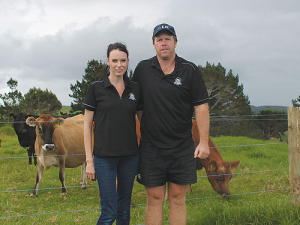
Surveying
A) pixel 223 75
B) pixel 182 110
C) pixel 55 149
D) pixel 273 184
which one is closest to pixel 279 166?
pixel 273 184

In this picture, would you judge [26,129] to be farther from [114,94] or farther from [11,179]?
[114,94]

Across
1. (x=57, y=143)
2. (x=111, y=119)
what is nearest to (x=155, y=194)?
(x=111, y=119)

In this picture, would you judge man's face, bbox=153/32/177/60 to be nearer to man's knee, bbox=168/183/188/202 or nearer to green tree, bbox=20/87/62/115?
man's knee, bbox=168/183/188/202

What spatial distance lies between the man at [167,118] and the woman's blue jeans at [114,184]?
0.20 m

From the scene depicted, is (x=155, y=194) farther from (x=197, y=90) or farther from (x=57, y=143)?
(x=57, y=143)

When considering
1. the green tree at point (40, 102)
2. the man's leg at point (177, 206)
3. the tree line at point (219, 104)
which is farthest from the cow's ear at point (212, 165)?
the green tree at point (40, 102)

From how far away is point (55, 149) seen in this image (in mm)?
6844

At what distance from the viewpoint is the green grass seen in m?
4.18

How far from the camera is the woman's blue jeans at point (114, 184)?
293 centimetres

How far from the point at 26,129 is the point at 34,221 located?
7528mm

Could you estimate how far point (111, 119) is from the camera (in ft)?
9.56

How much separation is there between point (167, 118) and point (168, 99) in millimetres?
188

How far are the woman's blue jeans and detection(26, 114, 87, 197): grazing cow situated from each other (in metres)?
2.63

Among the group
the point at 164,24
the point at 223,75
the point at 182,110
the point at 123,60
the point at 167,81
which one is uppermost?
the point at 223,75
